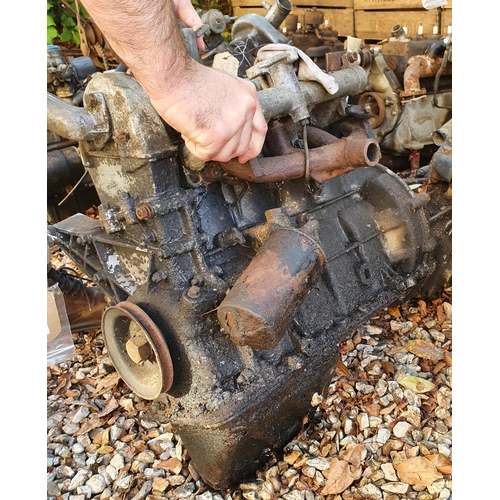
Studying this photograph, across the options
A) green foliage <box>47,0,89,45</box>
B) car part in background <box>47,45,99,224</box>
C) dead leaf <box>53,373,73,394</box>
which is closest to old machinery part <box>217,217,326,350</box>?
dead leaf <box>53,373,73,394</box>

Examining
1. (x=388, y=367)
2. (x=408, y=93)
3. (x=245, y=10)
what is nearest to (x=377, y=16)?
(x=408, y=93)

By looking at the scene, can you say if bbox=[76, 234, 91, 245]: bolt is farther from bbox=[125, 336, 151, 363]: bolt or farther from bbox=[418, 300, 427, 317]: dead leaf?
bbox=[418, 300, 427, 317]: dead leaf

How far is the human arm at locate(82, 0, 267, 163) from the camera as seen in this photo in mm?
1533

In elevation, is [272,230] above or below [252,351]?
above

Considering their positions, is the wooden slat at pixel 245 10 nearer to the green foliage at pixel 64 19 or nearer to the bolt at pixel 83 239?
the green foliage at pixel 64 19

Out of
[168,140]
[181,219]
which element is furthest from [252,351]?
[168,140]

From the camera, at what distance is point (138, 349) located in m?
2.08

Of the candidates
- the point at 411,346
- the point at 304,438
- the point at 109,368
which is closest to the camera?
the point at 304,438

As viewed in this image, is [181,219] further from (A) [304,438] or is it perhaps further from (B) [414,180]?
(B) [414,180]

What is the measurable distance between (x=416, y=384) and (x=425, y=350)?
0.29 meters

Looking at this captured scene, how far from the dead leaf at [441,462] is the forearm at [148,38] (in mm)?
1785

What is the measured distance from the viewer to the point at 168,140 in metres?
2.18

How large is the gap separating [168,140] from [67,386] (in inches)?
65.8

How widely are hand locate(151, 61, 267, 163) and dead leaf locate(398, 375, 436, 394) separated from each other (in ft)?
5.05
